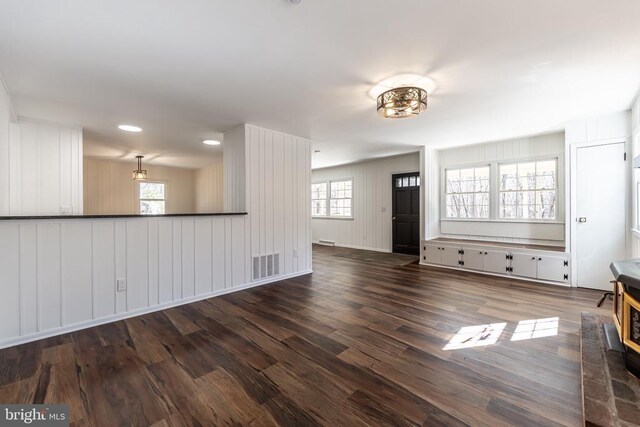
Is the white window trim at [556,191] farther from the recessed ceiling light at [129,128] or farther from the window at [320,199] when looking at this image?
the recessed ceiling light at [129,128]

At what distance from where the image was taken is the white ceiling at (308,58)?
1.66m

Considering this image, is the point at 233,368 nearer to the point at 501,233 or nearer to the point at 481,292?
→ the point at 481,292

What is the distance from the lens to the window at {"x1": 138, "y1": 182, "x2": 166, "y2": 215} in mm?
7461

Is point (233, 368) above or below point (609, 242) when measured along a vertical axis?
below

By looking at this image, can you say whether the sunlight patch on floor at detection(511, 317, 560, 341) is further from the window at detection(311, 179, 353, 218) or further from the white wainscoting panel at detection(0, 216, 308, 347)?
the window at detection(311, 179, 353, 218)

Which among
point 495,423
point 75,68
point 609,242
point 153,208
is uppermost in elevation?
point 75,68

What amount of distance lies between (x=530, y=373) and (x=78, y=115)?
5482 mm

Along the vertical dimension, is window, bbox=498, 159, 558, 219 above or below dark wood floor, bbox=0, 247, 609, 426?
above

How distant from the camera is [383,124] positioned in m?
3.97

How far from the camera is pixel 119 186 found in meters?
6.98

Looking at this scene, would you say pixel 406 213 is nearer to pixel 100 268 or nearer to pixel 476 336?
pixel 476 336

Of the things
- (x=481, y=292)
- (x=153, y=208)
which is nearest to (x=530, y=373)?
(x=481, y=292)

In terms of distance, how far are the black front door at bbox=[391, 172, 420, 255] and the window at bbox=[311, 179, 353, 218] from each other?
1.43m

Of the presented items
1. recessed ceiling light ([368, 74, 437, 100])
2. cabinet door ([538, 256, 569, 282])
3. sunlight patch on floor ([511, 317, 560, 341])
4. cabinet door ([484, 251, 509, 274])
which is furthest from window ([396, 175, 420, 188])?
sunlight patch on floor ([511, 317, 560, 341])
